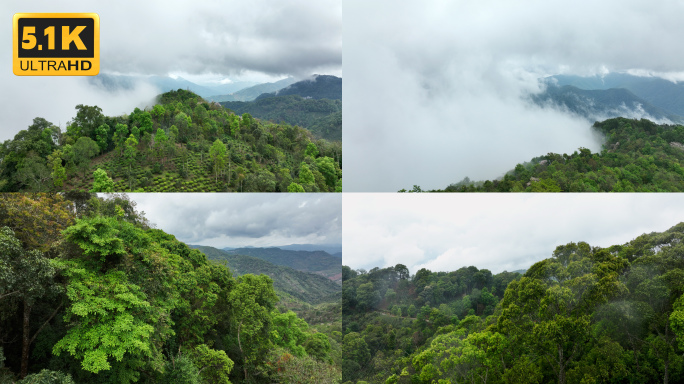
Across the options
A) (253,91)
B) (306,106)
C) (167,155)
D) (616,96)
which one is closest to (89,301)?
(167,155)

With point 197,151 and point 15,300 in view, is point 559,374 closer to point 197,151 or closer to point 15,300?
point 197,151

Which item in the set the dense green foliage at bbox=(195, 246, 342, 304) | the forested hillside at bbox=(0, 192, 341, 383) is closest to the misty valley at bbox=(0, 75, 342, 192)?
the forested hillside at bbox=(0, 192, 341, 383)

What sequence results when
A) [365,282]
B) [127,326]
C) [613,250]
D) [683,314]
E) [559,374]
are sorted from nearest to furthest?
[127,326] < [683,314] < [559,374] < [613,250] < [365,282]

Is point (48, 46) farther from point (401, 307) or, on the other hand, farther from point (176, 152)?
point (401, 307)

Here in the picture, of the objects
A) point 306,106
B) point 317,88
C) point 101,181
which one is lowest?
point 101,181

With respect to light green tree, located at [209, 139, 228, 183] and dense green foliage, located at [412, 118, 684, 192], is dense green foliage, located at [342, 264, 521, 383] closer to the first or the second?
dense green foliage, located at [412, 118, 684, 192]

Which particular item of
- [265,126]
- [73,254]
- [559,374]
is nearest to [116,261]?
[73,254]

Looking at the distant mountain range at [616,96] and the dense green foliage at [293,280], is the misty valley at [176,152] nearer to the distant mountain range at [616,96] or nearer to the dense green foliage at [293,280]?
the distant mountain range at [616,96]
